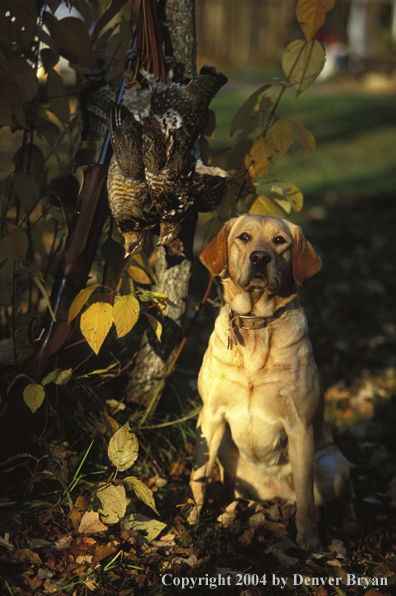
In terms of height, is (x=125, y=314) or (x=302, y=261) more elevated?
(x=302, y=261)

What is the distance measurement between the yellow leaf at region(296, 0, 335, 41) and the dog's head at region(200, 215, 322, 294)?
0.89 m

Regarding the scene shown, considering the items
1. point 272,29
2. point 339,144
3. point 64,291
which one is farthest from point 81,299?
point 272,29

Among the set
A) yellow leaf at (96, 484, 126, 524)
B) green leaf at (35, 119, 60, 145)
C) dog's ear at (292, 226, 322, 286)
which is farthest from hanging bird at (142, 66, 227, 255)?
yellow leaf at (96, 484, 126, 524)

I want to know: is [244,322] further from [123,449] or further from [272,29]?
[272,29]

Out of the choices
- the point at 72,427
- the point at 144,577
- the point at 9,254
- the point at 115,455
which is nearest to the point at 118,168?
the point at 9,254

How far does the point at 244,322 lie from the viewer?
2.49 m

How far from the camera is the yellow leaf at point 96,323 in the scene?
202cm

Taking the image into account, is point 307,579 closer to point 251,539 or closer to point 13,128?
point 251,539

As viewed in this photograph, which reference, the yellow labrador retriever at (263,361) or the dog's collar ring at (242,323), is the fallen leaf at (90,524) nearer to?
the yellow labrador retriever at (263,361)

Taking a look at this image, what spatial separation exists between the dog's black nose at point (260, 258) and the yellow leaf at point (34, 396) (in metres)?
1.09

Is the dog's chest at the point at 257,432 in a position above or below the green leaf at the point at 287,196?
below

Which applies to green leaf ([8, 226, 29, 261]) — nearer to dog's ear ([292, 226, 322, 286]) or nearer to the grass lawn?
dog's ear ([292, 226, 322, 286])

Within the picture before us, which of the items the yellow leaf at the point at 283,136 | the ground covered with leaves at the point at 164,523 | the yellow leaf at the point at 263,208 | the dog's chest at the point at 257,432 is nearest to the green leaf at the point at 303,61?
the yellow leaf at the point at 283,136

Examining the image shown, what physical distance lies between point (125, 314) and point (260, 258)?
2.24ft
